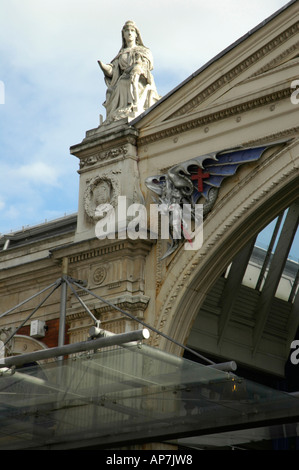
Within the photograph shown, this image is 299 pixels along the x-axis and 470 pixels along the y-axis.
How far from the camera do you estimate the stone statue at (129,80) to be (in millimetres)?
22297

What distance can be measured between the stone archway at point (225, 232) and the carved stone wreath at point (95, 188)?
2.16m

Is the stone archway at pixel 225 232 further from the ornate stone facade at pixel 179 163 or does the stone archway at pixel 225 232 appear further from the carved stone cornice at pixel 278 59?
the carved stone cornice at pixel 278 59

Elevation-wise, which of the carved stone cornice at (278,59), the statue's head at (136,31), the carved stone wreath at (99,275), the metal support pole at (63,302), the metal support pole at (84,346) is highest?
the statue's head at (136,31)

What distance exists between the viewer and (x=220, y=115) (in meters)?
20.3

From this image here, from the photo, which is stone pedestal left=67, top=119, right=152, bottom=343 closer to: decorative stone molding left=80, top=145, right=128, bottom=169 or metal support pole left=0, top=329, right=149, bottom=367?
decorative stone molding left=80, top=145, right=128, bottom=169

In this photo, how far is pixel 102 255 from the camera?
21.0m

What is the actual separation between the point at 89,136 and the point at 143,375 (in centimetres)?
955

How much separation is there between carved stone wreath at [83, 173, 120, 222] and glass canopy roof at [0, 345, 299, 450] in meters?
7.26

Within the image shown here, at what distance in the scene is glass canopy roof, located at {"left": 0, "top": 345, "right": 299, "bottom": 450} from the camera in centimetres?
1362

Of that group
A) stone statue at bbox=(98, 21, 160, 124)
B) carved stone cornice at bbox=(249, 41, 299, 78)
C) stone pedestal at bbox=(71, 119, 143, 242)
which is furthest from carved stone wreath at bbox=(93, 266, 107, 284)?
carved stone cornice at bbox=(249, 41, 299, 78)

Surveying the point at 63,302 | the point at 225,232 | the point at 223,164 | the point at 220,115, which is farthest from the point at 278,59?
the point at 63,302

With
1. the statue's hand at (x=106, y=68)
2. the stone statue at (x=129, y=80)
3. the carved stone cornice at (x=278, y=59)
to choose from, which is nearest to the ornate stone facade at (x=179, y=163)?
the carved stone cornice at (x=278, y=59)

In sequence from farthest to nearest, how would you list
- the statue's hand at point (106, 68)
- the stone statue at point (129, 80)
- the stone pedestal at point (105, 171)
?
the statue's hand at point (106, 68), the stone statue at point (129, 80), the stone pedestal at point (105, 171)

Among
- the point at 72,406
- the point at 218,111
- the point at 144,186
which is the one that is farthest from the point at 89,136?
the point at 72,406
